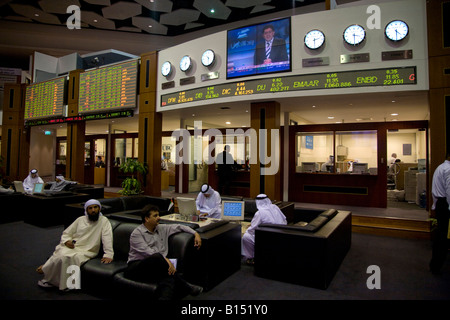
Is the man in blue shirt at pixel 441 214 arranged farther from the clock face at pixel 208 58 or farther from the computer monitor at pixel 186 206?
the clock face at pixel 208 58

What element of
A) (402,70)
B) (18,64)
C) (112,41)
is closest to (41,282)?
(402,70)

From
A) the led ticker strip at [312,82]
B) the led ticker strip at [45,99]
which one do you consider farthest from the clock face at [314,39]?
the led ticker strip at [45,99]

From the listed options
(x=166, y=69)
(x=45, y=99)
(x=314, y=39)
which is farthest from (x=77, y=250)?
(x=45, y=99)

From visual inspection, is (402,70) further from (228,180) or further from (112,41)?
(112,41)

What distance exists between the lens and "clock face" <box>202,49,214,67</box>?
23.2 feet

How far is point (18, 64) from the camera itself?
16.8 m

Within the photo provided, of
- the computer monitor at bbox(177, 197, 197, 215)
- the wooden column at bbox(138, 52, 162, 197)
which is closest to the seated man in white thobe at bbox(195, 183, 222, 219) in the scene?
the computer monitor at bbox(177, 197, 197, 215)

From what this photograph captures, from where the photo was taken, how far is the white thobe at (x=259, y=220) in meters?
4.00

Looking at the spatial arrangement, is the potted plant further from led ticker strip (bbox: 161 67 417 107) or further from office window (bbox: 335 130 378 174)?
office window (bbox: 335 130 378 174)

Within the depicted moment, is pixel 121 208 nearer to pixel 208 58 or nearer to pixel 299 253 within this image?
pixel 299 253

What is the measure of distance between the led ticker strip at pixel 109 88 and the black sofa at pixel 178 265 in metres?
6.21

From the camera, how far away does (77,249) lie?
3.38 metres

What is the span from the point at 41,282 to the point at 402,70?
6.84m

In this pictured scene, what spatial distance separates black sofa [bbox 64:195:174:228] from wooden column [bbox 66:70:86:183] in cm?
539
